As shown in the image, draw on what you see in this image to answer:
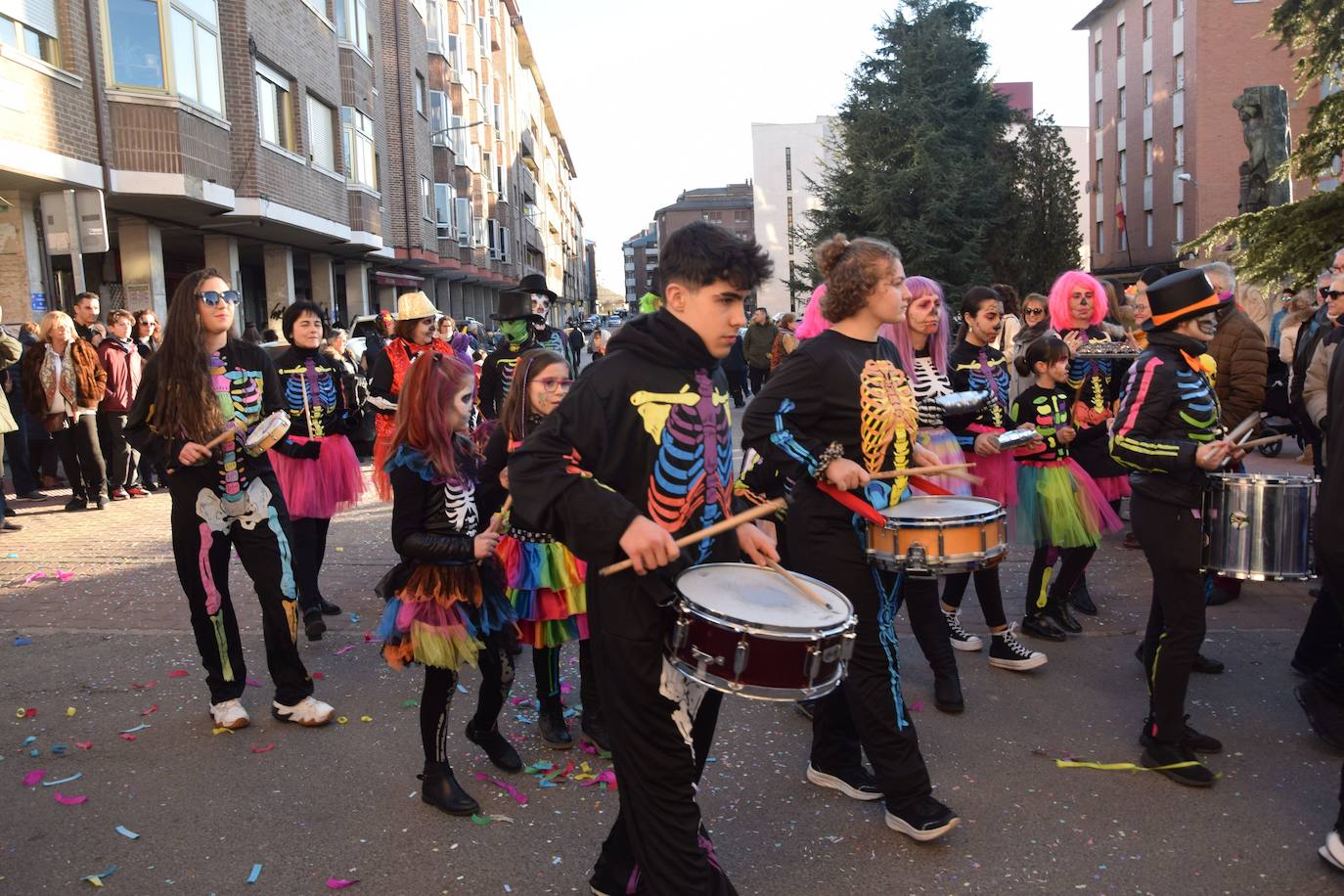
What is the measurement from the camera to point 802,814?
152 inches

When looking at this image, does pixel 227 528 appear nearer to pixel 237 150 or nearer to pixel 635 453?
pixel 635 453

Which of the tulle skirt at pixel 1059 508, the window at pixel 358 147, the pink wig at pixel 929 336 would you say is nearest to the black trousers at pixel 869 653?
the pink wig at pixel 929 336

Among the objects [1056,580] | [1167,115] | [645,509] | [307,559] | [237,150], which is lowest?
[1056,580]

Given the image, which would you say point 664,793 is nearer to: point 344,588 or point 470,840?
point 470,840

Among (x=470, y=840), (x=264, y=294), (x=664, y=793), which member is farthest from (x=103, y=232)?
(x=264, y=294)

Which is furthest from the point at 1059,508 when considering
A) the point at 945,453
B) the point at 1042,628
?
the point at 945,453

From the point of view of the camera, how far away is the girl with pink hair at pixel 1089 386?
635cm

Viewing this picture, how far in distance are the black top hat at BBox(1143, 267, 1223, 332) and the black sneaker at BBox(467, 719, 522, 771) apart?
3.27 meters

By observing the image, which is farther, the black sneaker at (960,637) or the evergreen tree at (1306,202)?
the evergreen tree at (1306,202)

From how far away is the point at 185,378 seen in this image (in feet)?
15.0

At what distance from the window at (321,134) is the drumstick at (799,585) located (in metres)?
21.7

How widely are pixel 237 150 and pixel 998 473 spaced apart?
657 inches

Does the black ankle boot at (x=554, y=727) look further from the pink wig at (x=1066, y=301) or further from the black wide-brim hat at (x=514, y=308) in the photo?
the pink wig at (x=1066, y=301)

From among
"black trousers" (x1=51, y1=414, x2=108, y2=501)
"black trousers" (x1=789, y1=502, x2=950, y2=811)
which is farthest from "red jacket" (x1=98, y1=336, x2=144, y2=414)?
"black trousers" (x1=789, y1=502, x2=950, y2=811)
